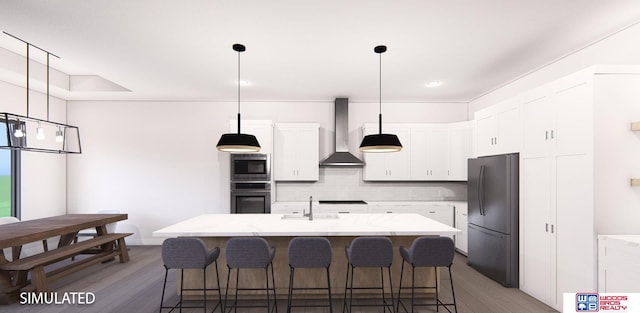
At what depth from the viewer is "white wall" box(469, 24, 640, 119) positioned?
2.89 metres

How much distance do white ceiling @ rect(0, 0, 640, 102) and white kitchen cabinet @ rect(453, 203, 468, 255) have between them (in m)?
2.20

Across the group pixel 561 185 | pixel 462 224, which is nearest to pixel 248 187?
pixel 462 224

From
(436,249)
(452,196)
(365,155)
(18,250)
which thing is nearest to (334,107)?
(365,155)

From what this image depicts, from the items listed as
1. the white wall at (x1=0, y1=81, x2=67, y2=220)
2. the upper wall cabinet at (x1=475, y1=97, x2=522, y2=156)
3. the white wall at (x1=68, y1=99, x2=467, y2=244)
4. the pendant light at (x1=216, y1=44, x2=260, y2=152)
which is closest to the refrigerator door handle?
the upper wall cabinet at (x1=475, y1=97, x2=522, y2=156)

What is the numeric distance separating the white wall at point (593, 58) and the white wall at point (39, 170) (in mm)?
8087

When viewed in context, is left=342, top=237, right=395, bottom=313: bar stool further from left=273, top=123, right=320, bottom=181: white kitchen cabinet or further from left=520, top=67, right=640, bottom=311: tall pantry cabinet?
left=273, top=123, right=320, bottom=181: white kitchen cabinet

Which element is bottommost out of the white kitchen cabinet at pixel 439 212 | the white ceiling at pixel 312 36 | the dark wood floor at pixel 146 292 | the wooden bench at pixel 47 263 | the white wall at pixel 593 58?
the dark wood floor at pixel 146 292

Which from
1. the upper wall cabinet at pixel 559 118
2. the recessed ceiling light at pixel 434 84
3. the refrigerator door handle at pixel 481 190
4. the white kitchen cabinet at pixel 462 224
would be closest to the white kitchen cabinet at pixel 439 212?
the white kitchen cabinet at pixel 462 224

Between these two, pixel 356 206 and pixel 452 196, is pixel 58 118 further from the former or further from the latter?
pixel 452 196

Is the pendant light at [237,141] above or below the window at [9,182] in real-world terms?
above

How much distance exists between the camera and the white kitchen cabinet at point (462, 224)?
16.3 feet

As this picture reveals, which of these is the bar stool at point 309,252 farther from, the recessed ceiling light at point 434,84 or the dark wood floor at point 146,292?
the recessed ceiling light at point 434,84

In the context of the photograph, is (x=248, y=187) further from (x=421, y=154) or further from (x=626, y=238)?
(x=626, y=238)

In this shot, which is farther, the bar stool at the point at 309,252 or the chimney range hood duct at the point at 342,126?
the chimney range hood duct at the point at 342,126
